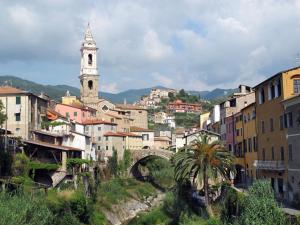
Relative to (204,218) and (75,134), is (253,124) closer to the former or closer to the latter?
(204,218)

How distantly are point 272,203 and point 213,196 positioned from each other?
881 inches

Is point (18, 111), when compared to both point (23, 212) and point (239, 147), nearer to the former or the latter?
point (239, 147)

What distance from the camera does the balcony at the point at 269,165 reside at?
165 feet

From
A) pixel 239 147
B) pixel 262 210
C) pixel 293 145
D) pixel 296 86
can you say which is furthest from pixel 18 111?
pixel 262 210

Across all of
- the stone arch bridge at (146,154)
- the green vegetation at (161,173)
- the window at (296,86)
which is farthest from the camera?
the green vegetation at (161,173)

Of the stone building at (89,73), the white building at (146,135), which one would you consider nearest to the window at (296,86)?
the white building at (146,135)

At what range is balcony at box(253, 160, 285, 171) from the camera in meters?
50.3

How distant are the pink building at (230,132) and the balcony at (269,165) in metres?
15.4

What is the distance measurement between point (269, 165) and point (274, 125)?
14.0 ft

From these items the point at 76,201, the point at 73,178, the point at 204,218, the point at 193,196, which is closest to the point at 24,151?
the point at 73,178

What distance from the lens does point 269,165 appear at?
53656 millimetres

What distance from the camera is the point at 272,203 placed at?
3472 cm

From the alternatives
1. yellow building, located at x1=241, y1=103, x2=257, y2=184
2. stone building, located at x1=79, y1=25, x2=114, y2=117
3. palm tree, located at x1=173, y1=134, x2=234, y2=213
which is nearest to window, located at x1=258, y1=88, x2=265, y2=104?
yellow building, located at x1=241, y1=103, x2=257, y2=184

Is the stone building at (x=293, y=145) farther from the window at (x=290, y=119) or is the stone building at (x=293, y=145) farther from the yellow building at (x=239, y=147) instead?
the yellow building at (x=239, y=147)
